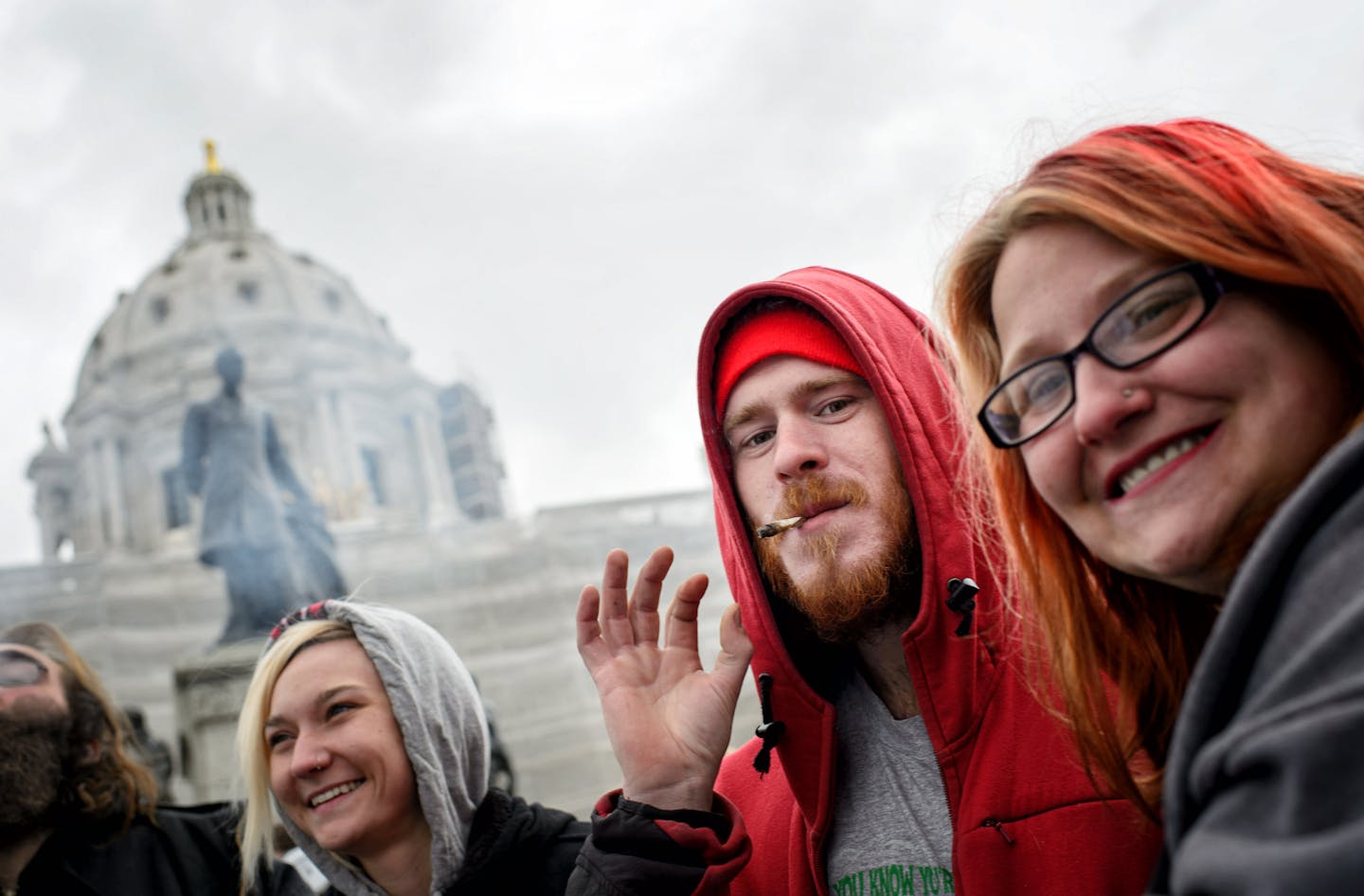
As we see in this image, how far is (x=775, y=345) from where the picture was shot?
2268 millimetres

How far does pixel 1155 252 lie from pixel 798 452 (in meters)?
0.96

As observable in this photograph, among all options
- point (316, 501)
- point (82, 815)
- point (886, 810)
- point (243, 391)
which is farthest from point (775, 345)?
point (243, 391)

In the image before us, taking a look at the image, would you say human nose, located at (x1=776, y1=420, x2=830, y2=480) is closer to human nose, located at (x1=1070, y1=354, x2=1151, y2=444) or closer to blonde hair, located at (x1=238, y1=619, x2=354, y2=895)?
human nose, located at (x1=1070, y1=354, x2=1151, y2=444)

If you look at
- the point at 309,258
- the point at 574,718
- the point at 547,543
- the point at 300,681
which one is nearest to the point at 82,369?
the point at 309,258

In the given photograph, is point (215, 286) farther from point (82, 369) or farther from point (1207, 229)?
point (1207, 229)

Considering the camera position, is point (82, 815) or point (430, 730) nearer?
point (430, 730)

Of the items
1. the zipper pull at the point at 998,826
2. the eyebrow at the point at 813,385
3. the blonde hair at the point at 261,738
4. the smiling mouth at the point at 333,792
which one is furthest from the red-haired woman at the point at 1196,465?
the blonde hair at the point at 261,738

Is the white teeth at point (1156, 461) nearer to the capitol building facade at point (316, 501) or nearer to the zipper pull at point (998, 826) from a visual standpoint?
the zipper pull at point (998, 826)

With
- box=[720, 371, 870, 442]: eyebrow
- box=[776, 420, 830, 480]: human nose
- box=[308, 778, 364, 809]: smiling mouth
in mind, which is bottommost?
box=[308, 778, 364, 809]: smiling mouth

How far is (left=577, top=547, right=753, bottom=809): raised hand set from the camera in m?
1.98

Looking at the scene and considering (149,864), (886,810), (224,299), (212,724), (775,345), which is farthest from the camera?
(224,299)

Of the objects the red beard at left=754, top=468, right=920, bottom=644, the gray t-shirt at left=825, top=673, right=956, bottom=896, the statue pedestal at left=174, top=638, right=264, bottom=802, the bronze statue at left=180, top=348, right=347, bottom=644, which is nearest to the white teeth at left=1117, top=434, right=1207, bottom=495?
the red beard at left=754, top=468, right=920, bottom=644

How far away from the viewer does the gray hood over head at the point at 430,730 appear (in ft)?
8.36

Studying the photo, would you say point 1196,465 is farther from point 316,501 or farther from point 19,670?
point 316,501
